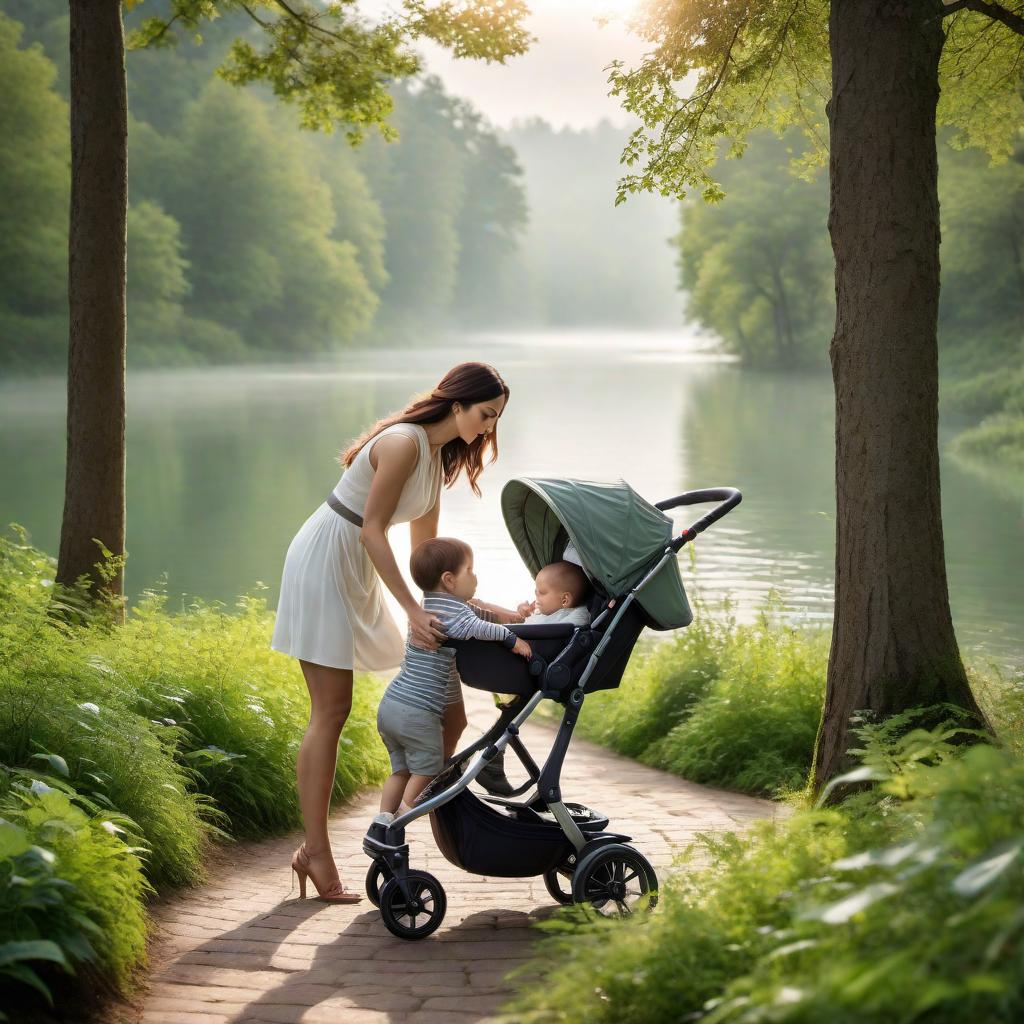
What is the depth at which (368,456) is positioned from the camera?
189 inches

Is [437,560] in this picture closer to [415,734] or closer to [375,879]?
[415,734]

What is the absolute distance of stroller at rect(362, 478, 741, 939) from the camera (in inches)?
179

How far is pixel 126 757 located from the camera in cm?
516

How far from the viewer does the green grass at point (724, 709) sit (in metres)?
7.32

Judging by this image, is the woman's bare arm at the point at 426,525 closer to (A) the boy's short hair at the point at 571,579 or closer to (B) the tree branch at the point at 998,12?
(A) the boy's short hair at the point at 571,579

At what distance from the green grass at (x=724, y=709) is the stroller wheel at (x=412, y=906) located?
2531mm

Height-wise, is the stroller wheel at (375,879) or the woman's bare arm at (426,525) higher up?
the woman's bare arm at (426,525)

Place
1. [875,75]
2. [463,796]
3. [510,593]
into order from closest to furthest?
[463,796], [875,75], [510,593]

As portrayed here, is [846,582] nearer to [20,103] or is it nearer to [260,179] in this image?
[20,103]

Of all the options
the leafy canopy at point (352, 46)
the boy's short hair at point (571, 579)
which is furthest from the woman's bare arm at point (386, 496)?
the leafy canopy at point (352, 46)

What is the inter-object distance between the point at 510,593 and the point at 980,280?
99.0ft

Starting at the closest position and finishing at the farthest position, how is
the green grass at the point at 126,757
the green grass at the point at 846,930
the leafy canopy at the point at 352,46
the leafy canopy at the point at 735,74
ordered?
the green grass at the point at 846,930, the green grass at the point at 126,757, the leafy canopy at the point at 735,74, the leafy canopy at the point at 352,46

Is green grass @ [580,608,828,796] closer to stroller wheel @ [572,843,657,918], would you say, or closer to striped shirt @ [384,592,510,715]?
stroller wheel @ [572,843,657,918]

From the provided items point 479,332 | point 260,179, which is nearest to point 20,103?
point 260,179
